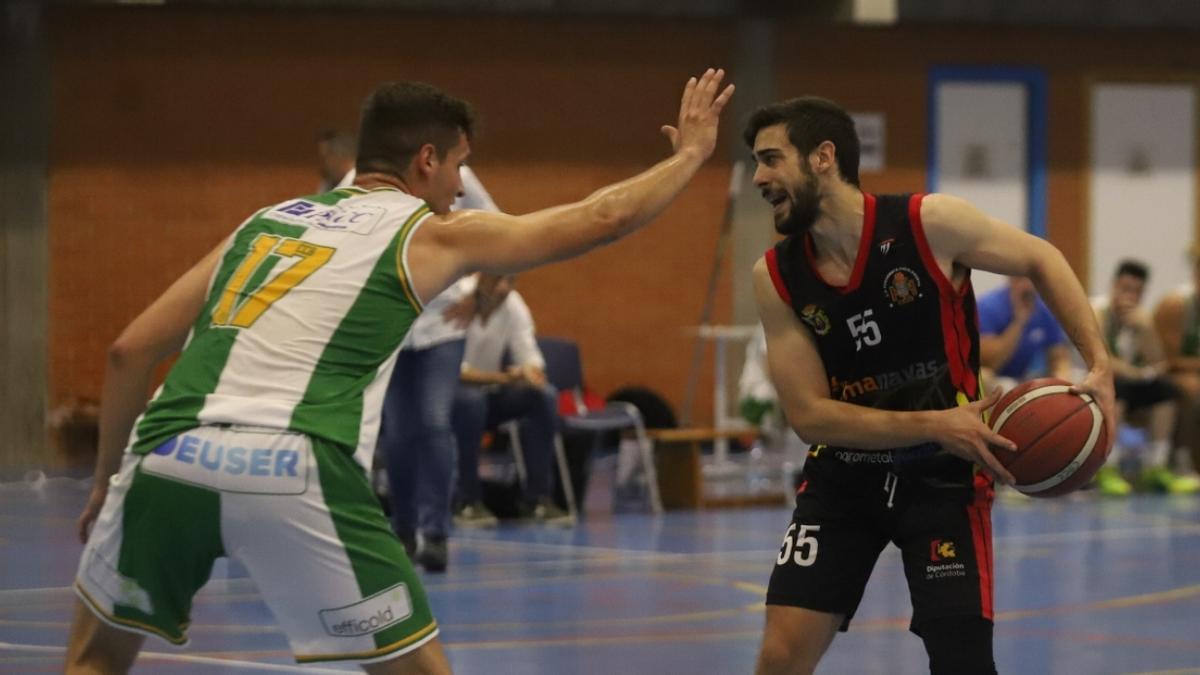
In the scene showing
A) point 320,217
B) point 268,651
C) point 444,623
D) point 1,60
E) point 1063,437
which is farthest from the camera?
point 1,60

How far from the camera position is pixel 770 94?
15.5m

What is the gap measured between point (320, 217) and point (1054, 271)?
5.73 ft

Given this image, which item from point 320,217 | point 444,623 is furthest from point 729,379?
point 320,217

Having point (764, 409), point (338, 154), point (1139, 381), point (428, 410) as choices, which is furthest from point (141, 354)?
point (1139, 381)

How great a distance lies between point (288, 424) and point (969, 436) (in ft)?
5.17

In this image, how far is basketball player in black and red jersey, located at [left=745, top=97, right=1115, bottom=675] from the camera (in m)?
4.20

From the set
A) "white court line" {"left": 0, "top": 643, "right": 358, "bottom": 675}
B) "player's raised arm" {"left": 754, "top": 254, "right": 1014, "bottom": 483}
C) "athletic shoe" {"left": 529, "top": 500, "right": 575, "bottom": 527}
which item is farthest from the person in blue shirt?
"player's raised arm" {"left": 754, "top": 254, "right": 1014, "bottom": 483}

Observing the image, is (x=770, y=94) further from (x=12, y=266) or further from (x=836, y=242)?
(x=836, y=242)

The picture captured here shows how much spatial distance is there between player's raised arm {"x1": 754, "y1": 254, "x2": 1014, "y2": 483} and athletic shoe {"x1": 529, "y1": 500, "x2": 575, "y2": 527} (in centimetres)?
609

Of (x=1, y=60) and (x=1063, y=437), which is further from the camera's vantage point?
(x=1, y=60)

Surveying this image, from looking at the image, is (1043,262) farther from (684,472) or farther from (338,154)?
(684,472)

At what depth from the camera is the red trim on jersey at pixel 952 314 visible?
4266mm

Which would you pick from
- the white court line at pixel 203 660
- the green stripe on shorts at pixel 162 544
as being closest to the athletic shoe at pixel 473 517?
the white court line at pixel 203 660

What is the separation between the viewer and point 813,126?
14.0 ft
